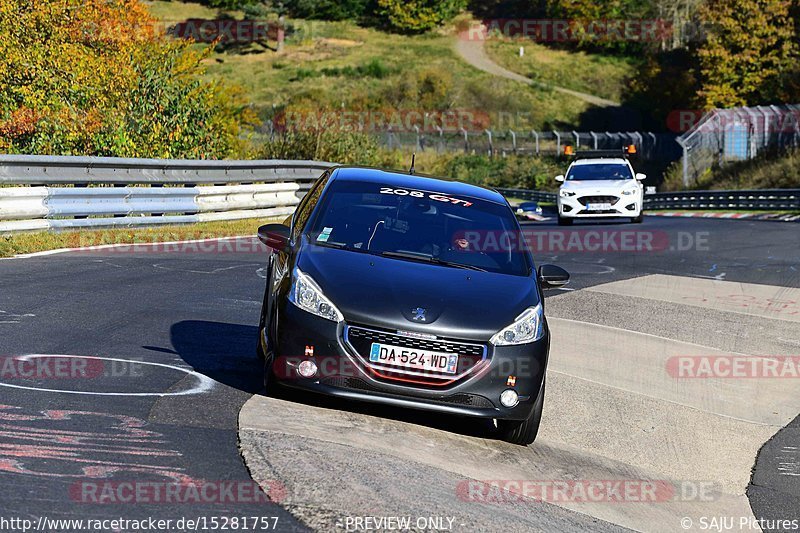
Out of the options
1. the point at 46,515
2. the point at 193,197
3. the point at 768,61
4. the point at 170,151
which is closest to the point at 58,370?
the point at 46,515

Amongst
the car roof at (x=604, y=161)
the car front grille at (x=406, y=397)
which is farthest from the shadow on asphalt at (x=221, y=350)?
the car roof at (x=604, y=161)

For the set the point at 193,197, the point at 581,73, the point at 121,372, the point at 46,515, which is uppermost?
the point at 46,515

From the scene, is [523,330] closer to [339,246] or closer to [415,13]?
[339,246]

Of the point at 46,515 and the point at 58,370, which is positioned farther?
the point at 58,370

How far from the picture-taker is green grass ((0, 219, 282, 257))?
1474cm

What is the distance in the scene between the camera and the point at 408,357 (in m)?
7.02

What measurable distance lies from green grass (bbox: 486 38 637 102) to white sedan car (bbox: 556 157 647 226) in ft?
187

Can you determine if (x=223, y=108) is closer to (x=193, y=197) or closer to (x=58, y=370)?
(x=193, y=197)

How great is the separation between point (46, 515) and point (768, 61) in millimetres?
62525

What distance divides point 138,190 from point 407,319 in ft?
38.7

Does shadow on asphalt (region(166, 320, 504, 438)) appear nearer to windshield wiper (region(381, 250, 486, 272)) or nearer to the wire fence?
windshield wiper (region(381, 250, 486, 272))

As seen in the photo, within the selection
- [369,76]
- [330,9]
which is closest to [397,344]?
[369,76]

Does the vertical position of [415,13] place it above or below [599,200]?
below

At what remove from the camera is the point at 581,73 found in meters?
91.1
